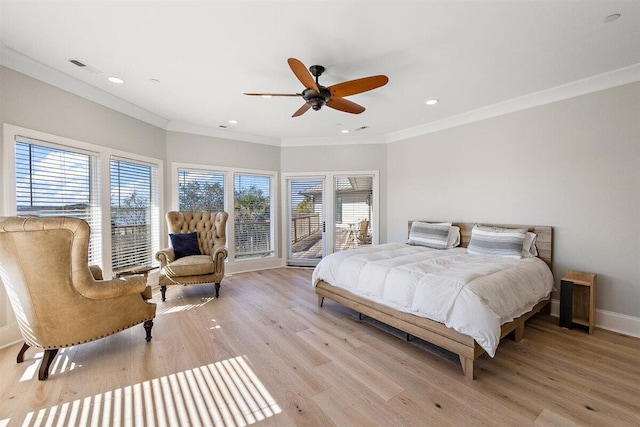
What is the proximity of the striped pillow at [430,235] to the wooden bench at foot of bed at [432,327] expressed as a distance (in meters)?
1.34

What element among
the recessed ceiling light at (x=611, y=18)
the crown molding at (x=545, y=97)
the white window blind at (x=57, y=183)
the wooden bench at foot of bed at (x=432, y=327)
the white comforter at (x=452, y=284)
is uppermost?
the recessed ceiling light at (x=611, y=18)

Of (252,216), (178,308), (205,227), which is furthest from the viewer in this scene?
(252,216)

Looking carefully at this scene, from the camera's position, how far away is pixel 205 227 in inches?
178

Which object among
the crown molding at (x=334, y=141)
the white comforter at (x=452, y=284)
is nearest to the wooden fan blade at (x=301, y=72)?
the white comforter at (x=452, y=284)

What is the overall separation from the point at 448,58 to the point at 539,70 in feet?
3.65

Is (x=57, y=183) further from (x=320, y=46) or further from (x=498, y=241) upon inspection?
(x=498, y=241)

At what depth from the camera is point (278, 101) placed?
11.8 ft

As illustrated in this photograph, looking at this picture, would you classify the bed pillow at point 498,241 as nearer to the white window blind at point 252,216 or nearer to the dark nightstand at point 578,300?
the dark nightstand at point 578,300

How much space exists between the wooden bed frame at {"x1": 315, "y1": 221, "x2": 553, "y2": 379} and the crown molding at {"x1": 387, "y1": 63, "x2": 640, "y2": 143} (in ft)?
5.34

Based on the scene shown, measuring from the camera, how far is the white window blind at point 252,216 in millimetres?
5301

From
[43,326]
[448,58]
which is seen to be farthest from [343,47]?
[43,326]

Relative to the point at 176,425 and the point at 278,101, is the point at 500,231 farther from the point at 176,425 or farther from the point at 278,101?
the point at 176,425

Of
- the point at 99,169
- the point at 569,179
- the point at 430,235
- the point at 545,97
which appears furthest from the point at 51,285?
the point at 545,97

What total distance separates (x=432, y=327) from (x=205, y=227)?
3824mm
